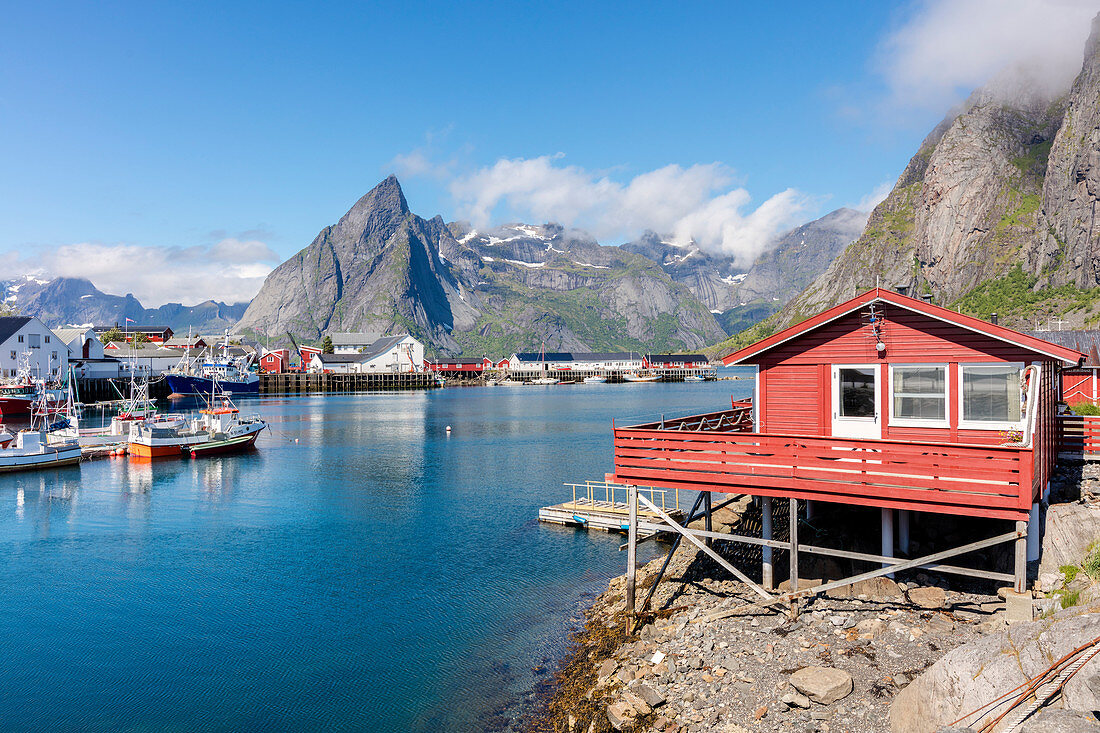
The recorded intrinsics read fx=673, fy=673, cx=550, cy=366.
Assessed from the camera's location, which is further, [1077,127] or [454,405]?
[1077,127]

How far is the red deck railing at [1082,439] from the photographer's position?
2405 centimetres

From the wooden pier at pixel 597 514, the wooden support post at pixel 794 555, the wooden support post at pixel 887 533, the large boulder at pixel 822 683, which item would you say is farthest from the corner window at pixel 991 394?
the wooden pier at pixel 597 514

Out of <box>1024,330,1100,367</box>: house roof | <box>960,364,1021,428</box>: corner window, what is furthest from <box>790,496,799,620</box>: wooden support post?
<box>1024,330,1100,367</box>: house roof

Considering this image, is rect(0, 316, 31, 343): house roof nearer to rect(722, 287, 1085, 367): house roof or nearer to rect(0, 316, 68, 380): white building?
rect(0, 316, 68, 380): white building

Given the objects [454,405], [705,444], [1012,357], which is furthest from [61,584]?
[454,405]

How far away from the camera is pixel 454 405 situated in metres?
137

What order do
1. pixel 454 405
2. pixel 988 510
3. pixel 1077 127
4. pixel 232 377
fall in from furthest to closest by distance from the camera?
pixel 1077 127, pixel 232 377, pixel 454 405, pixel 988 510

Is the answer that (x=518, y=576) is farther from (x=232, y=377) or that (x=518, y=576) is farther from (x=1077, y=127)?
(x=1077, y=127)

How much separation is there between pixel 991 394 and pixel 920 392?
168cm

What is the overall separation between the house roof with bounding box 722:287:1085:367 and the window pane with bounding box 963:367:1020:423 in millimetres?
896

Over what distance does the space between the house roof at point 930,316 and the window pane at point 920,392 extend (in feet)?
5.00

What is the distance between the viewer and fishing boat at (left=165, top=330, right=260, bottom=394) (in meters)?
148

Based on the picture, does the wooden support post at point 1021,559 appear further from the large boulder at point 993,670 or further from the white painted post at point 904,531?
the white painted post at point 904,531

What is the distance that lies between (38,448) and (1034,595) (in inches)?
2775
